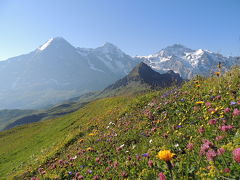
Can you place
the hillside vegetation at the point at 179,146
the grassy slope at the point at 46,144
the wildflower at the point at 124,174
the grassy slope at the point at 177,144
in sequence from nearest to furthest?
the hillside vegetation at the point at 179,146
the grassy slope at the point at 177,144
the wildflower at the point at 124,174
the grassy slope at the point at 46,144

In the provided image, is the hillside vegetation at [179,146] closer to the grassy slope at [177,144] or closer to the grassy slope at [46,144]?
the grassy slope at [177,144]

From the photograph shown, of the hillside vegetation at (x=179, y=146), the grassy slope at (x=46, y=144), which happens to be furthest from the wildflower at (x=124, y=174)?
the grassy slope at (x=46, y=144)

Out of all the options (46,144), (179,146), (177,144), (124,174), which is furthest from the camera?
(46,144)

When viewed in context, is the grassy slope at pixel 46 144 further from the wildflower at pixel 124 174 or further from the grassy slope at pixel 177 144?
the wildflower at pixel 124 174

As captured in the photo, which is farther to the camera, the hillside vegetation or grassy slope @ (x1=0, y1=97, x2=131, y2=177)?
grassy slope @ (x1=0, y1=97, x2=131, y2=177)

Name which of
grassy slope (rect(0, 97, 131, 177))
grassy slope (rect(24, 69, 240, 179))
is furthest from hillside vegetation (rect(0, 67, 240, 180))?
grassy slope (rect(0, 97, 131, 177))

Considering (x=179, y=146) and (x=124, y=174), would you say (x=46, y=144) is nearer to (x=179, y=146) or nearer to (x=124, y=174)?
(x=124, y=174)

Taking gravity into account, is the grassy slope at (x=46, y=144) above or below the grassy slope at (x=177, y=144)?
below

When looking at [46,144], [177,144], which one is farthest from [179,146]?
[46,144]

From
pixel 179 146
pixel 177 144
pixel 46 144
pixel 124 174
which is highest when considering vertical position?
pixel 177 144

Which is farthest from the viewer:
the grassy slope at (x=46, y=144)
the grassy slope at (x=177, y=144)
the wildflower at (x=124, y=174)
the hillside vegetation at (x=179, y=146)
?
the grassy slope at (x=46, y=144)

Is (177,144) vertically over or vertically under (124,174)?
over

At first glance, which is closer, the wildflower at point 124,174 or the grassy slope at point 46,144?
the wildflower at point 124,174

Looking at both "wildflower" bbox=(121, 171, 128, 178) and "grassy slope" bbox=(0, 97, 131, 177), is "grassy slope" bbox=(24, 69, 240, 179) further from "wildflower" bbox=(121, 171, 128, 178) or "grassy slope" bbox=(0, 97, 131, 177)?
"grassy slope" bbox=(0, 97, 131, 177)
